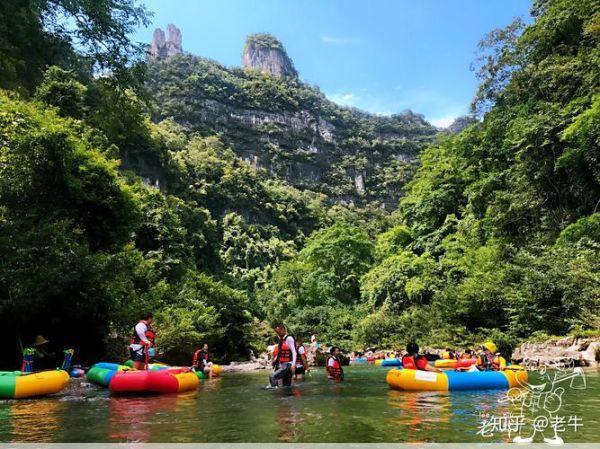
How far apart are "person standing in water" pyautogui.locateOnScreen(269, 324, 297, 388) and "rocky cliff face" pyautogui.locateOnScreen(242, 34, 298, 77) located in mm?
143039

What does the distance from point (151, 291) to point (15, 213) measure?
8.17 metres

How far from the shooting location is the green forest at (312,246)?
1195 cm

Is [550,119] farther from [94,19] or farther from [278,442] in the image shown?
[278,442]

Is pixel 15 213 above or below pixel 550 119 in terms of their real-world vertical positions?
below

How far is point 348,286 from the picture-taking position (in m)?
43.9

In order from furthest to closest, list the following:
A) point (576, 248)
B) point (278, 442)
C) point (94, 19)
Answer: point (576, 248), point (94, 19), point (278, 442)

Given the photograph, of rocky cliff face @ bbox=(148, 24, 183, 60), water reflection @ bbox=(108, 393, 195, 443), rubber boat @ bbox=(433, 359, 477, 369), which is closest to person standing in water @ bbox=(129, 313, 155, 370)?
water reflection @ bbox=(108, 393, 195, 443)

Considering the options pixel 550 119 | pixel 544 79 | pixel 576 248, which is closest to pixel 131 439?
pixel 576 248

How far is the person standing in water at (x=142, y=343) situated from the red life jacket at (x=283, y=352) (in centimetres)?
286

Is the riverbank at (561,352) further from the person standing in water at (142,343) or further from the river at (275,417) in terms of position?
the person standing in water at (142,343)

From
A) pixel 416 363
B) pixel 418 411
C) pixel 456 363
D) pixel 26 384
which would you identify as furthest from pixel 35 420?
pixel 456 363

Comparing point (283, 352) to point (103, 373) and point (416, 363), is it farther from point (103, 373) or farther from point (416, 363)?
point (103, 373)

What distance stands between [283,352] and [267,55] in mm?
147798

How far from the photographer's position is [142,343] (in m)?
10.0
